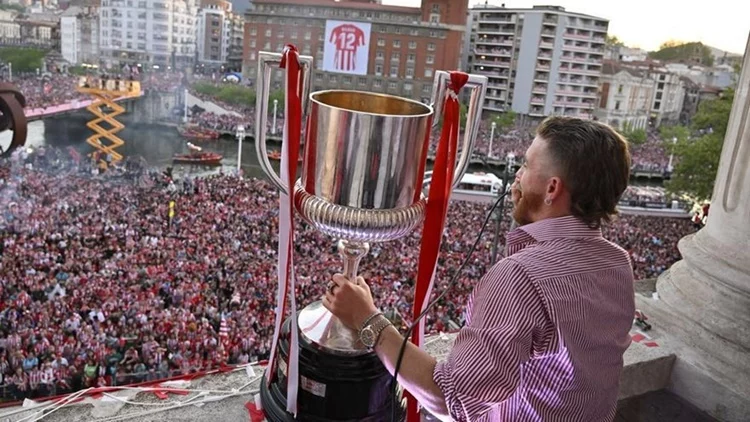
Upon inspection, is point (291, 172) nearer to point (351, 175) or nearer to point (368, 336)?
point (351, 175)

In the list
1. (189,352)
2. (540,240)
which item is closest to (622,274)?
(540,240)

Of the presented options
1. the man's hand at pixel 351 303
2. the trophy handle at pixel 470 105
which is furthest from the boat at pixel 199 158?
the man's hand at pixel 351 303

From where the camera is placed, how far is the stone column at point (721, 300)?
5.92ft

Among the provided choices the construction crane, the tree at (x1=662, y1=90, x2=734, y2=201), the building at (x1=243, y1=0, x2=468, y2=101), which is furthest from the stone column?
the construction crane

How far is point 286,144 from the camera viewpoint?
112cm

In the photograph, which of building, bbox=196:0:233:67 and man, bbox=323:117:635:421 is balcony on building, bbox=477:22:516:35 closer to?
building, bbox=196:0:233:67

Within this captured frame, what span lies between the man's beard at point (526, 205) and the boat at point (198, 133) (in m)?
26.3

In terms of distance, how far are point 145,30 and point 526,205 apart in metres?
30.2

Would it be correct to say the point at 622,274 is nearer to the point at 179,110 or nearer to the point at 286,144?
the point at 286,144

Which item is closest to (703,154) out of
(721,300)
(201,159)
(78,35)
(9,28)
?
(721,300)

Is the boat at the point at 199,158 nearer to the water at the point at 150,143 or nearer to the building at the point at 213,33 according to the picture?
the water at the point at 150,143

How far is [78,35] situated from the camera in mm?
26703

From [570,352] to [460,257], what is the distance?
8.03 metres

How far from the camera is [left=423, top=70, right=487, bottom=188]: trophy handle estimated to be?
3.91 feet
